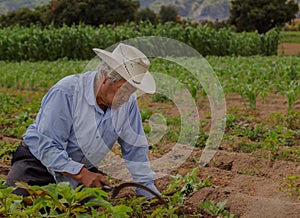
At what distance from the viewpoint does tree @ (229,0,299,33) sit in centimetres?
3894

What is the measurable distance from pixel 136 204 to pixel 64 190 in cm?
109

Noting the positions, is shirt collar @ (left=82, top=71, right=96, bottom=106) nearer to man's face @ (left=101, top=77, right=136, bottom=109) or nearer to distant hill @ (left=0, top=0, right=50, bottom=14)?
man's face @ (left=101, top=77, right=136, bottom=109)

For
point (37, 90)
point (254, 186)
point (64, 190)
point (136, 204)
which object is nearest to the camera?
point (64, 190)

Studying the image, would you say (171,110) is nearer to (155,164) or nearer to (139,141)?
(155,164)

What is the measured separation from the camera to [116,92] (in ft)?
11.1

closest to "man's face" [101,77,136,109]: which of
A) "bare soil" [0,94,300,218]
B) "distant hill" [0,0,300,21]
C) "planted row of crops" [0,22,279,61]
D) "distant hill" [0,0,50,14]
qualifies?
"bare soil" [0,94,300,218]

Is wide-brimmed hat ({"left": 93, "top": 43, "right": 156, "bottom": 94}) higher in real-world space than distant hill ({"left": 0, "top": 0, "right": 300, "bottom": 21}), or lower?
higher

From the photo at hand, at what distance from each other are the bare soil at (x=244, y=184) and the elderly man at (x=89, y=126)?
0.49m

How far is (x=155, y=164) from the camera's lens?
5.20 metres

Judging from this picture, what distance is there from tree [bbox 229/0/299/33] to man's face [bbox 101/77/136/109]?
119 ft

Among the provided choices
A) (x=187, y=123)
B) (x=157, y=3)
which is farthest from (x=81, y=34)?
(x=157, y=3)

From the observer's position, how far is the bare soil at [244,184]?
365cm

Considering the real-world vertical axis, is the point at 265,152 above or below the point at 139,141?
below

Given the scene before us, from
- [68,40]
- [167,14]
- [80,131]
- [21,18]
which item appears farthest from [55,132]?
[167,14]
